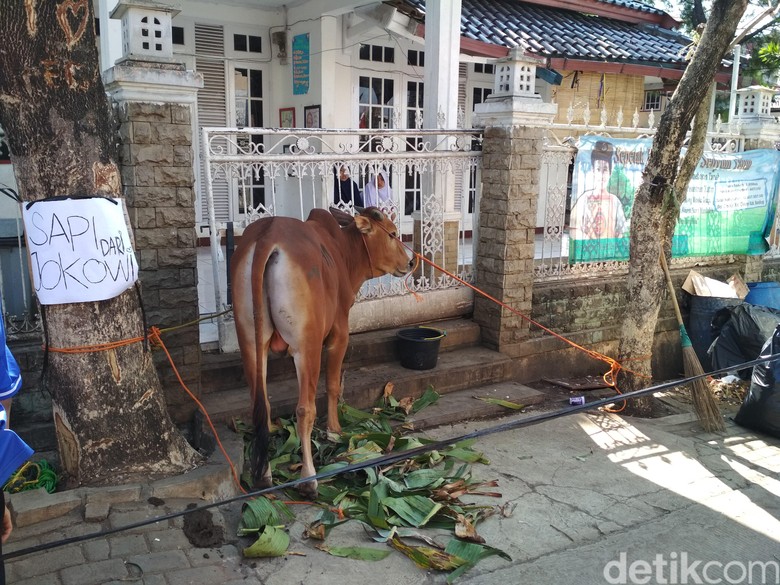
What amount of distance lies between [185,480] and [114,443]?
1.44 ft

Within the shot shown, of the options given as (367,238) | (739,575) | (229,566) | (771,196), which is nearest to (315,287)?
(367,238)

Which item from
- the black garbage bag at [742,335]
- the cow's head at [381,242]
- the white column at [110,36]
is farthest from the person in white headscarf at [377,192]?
the black garbage bag at [742,335]

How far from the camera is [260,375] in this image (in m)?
3.96

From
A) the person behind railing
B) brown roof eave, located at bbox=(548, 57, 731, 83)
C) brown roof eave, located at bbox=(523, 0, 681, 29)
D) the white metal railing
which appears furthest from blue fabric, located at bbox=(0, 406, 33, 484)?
brown roof eave, located at bbox=(523, 0, 681, 29)

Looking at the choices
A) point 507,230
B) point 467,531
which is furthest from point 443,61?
point 467,531

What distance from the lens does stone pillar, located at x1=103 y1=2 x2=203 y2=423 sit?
14.3 ft

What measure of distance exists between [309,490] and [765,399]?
4.23 m

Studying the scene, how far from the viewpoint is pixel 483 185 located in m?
6.60

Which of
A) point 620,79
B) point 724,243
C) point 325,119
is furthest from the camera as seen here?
point 620,79

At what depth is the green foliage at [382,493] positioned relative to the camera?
360cm

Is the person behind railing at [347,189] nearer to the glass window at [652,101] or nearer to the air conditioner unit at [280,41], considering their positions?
the air conditioner unit at [280,41]

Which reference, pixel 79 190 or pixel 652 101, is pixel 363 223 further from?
pixel 652 101

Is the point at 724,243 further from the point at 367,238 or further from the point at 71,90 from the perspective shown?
the point at 71,90

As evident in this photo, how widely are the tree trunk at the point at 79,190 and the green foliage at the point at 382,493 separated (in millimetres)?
790
